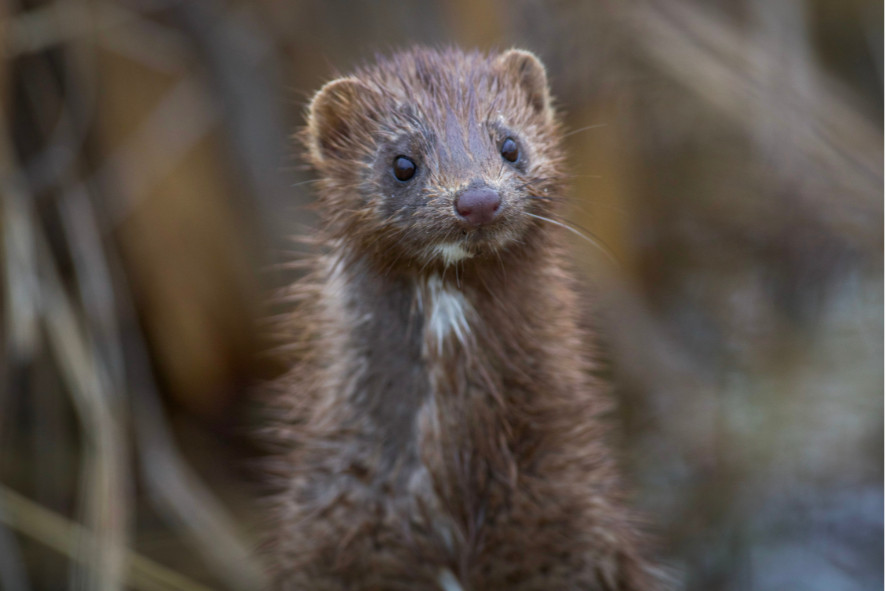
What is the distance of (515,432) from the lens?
8.84ft

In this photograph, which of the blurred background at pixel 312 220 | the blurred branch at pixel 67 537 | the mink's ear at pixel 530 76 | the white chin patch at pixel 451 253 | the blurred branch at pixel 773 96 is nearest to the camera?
the white chin patch at pixel 451 253

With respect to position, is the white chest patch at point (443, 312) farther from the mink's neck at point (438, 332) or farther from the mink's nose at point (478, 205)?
the mink's nose at point (478, 205)

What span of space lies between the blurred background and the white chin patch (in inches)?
59.0

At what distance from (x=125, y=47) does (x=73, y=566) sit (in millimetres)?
2269

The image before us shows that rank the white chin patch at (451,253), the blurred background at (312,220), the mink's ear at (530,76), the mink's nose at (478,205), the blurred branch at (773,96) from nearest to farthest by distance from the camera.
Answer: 1. the mink's nose at (478,205)
2. the white chin patch at (451,253)
3. the mink's ear at (530,76)
4. the blurred background at (312,220)
5. the blurred branch at (773,96)

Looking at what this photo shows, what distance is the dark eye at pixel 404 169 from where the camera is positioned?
96.0 inches

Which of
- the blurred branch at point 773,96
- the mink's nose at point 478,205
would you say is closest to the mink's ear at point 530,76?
the mink's nose at point 478,205

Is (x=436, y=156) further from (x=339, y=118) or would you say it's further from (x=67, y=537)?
(x=67, y=537)

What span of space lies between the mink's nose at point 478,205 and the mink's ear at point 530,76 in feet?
1.93

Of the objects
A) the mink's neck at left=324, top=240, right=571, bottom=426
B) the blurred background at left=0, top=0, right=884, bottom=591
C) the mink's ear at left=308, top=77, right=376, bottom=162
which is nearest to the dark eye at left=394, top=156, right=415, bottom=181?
the mink's ear at left=308, top=77, right=376, bottom=162

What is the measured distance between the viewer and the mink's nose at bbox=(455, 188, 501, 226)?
2.23 metres

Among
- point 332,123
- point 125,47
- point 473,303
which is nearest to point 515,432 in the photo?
point 473,303

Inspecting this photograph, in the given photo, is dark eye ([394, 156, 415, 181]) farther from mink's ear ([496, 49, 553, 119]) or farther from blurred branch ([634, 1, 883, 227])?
blurred branch ([634, 1, 883, 227])

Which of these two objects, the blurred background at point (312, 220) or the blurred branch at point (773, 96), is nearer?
the blurred background at point (312, 220)
